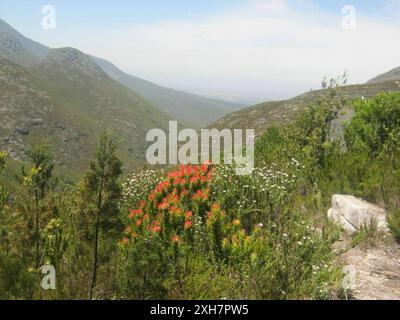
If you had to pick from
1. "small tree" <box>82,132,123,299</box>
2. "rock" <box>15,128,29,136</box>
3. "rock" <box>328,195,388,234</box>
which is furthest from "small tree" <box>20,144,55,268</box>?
"rock" <box>15,128,29,136</box>

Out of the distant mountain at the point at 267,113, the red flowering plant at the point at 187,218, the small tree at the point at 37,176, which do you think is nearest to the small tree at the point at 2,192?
the small tree at the point at 37,176

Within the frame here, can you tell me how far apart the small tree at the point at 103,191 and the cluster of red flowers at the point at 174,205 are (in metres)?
0.86

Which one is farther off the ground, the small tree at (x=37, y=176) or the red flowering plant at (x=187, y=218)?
the small tree at (x=37, y=176)

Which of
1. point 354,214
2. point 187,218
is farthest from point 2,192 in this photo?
point 354,214

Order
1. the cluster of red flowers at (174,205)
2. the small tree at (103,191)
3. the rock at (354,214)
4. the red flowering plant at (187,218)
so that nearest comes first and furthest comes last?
the small tree at (103,191) → the red flowering plant at (187,218) → the cluster of red flowers at (174,205) → the rock at (354,214)

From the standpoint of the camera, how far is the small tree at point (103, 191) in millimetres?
4148

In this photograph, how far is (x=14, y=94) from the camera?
170 m

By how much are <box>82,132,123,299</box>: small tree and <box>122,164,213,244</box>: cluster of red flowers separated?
857 millimetres

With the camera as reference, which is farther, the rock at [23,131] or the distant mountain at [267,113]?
the rock at [23,131]

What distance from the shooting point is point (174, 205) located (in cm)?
611

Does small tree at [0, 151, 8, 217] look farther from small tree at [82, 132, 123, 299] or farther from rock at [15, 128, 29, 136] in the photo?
rock at [15, 128, 29, 136]

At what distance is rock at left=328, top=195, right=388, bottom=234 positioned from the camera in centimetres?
599

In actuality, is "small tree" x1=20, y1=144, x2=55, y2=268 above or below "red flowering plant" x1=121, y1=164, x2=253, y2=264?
above

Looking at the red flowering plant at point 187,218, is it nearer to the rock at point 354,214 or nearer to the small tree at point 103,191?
the small tree at point 103,191
